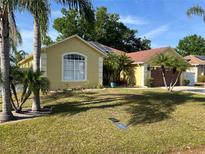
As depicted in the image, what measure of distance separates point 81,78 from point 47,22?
39.9ft

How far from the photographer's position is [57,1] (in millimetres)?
10172

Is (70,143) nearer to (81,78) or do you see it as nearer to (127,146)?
(127,146)

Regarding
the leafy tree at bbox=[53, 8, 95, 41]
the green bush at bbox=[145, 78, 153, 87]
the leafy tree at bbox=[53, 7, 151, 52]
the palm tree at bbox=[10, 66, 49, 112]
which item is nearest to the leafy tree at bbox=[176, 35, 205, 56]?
the leafy tree at bbox=[53, 7, 151, 52]

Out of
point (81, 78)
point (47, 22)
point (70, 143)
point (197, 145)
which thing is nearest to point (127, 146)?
point (70, 143)

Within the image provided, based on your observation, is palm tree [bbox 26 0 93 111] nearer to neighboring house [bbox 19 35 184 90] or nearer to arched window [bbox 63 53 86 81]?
neighboring house [bbox 19 35 184 90]

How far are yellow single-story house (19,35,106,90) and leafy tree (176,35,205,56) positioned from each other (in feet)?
157

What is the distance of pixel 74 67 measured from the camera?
869 inches

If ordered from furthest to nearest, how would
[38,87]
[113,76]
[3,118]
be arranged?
[113,76] → [38,87] → [3,118]

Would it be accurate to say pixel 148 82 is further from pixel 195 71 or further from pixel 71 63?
pixel 195 71

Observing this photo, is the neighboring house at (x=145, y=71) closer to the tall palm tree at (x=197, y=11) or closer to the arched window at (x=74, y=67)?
the arched window at (x=74, y=67)

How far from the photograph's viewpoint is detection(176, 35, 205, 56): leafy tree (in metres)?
64.5

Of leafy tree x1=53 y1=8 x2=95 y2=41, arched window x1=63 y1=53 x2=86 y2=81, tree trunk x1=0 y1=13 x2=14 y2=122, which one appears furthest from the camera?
leafy tree x1=53 y1=8 x2=95 y2=41

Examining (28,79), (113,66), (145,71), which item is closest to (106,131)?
(28,79)

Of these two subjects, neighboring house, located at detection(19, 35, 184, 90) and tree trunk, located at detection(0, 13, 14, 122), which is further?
neighboring house, located at detection(19, 35, 184, 90)
